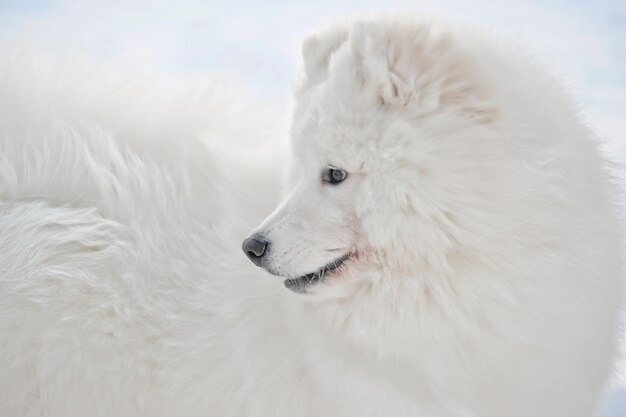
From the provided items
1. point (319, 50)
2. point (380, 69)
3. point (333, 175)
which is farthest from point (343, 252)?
point (319, 50)

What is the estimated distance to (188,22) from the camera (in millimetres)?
6621

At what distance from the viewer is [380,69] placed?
8.34 ft

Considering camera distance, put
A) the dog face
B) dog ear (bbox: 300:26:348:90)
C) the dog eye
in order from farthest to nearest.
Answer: dog ear (bbox: 300:26:348:90), the dog eye, the dog face

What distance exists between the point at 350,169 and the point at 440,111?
0.34 m

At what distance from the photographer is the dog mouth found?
263 cm

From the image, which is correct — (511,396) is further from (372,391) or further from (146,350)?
(146,350)

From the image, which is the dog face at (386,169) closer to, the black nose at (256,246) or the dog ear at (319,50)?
the black nose at (256,246)

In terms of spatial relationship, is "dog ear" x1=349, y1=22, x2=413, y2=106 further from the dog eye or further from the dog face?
the dog eye

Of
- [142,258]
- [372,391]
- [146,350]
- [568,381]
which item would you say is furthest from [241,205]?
[568,381]

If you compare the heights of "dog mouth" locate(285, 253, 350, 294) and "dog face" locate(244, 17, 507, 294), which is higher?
"dog face" locate(244, 17, 507, 294)

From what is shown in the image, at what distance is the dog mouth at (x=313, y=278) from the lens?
8.63 ft

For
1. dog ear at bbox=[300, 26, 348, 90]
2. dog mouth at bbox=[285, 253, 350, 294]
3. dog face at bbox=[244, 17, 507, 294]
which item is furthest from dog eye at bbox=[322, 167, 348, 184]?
dog ear at bbox=[300, 26, 348, 90]

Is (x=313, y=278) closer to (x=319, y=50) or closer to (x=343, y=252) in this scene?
(x=343, y=252)

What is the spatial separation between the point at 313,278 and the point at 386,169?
0.46 meters
